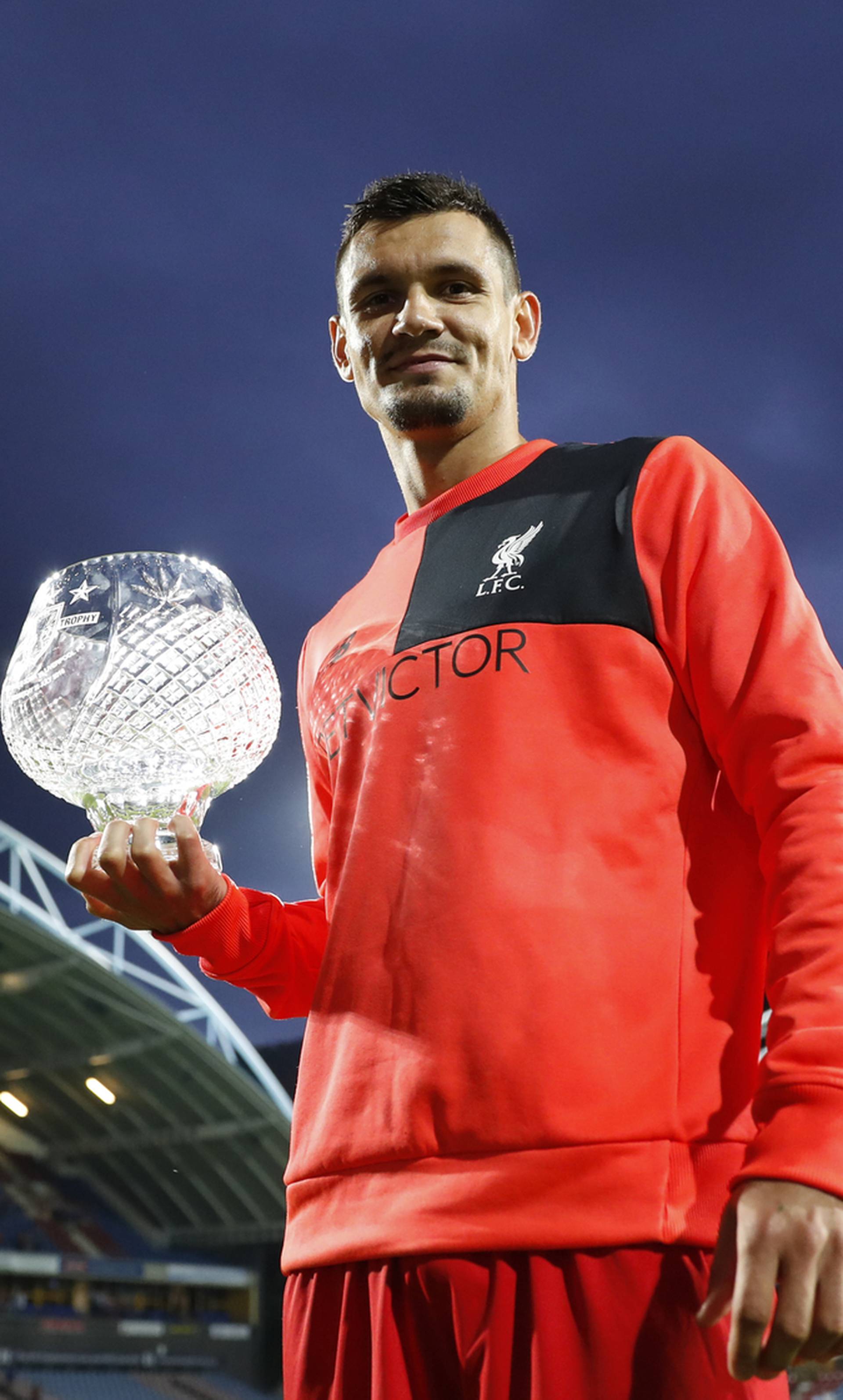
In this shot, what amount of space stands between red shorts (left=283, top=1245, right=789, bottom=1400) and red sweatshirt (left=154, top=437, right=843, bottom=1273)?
0.03 m

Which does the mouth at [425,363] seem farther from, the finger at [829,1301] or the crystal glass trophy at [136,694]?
the finger at [829,1301]

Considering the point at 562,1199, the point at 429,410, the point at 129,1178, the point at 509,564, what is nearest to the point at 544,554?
the point at 509,564

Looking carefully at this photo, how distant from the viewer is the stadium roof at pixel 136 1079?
1487cm

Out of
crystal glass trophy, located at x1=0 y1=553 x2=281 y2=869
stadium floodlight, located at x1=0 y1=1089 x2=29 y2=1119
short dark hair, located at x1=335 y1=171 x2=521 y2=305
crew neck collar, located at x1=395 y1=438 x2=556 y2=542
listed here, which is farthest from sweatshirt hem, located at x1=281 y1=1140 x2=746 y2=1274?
stadium floodlight, located at x1=0 y1=1089 x2=29 y2=1119

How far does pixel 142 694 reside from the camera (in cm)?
149

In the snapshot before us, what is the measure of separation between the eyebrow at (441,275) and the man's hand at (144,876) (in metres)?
0.82

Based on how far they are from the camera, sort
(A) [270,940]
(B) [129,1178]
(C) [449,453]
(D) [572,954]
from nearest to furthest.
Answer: (D) [572,954], (A) [270,940], (C) [449,453], (B) [129,1178]

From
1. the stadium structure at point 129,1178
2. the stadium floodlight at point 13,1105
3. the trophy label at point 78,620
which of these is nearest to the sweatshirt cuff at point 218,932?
the trophy label at point 78,620

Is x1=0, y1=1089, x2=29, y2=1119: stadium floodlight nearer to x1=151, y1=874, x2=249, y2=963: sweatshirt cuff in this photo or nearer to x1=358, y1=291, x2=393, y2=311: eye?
x1=151, y1=874, x2=249, y2=963: sweatshirt cuff

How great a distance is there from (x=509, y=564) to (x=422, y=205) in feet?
2.00

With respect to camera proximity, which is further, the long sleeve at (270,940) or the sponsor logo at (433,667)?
the long sleeve at (270,940)

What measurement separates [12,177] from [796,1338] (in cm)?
2730

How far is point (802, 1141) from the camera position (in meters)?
0.96

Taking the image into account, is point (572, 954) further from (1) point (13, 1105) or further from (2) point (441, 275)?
(1) point (13, 1105)
